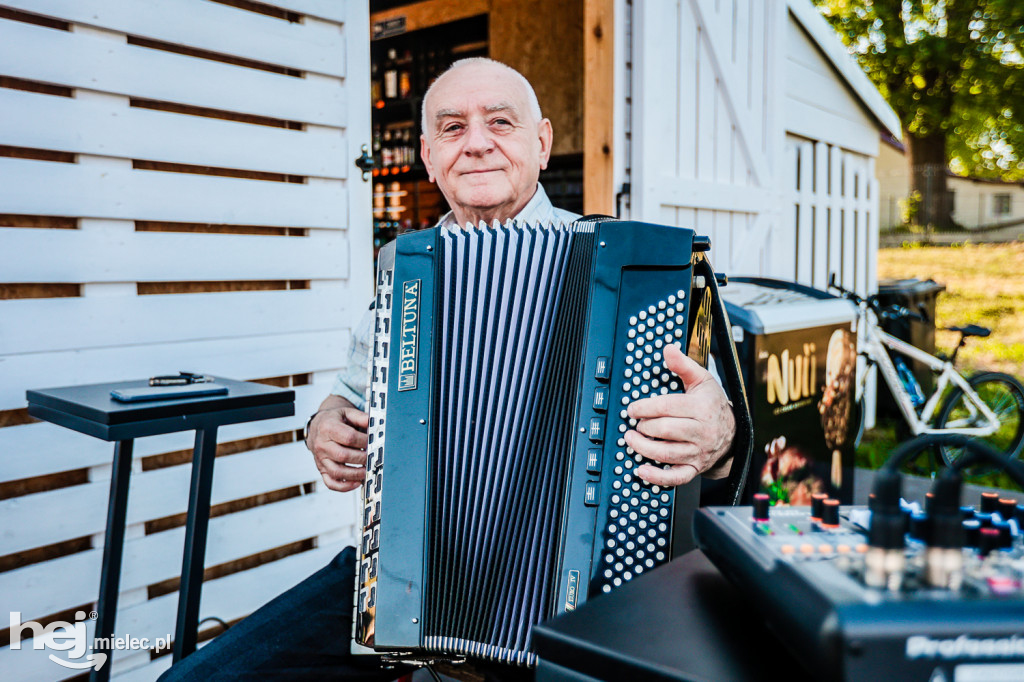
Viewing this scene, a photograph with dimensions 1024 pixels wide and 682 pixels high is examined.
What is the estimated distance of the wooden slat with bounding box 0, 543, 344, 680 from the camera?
183cm

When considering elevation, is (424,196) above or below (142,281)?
above

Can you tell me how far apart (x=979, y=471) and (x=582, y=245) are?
4.01 m

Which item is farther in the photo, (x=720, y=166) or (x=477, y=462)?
(x=720, y=166)

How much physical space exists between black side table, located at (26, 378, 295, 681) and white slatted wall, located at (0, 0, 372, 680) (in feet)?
1.15

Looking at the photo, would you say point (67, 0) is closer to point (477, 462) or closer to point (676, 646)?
point (477, 462)

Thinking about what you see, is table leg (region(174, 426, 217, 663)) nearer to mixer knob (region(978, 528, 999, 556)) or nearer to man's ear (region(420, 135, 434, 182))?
man's ear (region(420, 135, 434, 182))

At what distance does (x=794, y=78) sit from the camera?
4.30 metres

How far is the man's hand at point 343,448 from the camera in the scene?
4.93 ft

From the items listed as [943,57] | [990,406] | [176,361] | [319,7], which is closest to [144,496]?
[176,361]

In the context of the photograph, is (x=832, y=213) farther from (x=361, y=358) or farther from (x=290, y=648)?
(x=290, y=648)

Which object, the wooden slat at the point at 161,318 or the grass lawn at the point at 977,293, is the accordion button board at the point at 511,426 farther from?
the grass lawn at the point at 977,293

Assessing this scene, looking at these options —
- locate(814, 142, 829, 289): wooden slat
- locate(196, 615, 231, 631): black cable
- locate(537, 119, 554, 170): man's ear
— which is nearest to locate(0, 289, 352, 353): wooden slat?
locate(196, 615, 231, 631): black cable

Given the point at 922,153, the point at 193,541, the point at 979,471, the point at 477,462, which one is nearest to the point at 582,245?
the point at 477,462

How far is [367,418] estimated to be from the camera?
4.66 ft
